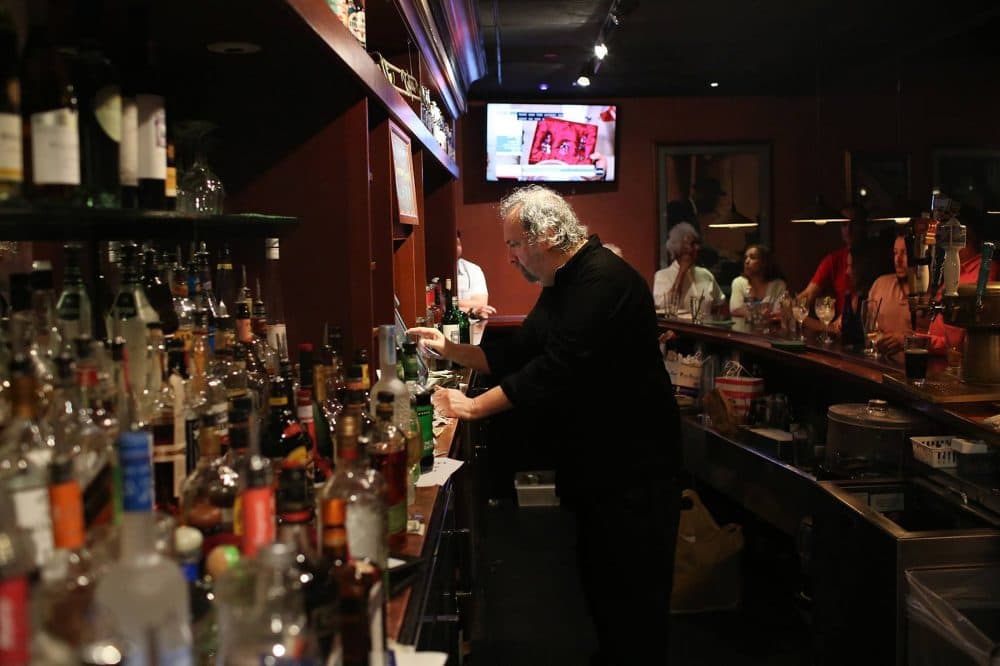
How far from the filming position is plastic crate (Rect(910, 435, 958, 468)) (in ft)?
9.19

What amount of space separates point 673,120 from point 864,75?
1.72 meters

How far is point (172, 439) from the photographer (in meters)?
1.43

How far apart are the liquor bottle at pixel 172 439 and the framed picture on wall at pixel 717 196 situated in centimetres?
758

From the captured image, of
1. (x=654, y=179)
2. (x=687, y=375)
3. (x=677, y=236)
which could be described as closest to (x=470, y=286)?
(x=687, y=375)

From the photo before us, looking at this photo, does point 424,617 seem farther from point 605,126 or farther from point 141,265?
point 605,126

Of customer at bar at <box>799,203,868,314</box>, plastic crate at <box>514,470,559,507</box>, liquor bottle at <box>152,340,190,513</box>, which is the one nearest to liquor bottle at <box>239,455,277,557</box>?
liquor bottle at <box>152,340,190,513</box>

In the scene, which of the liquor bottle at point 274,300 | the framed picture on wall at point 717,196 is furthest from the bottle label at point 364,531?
the framed picture on wall at point 717,196

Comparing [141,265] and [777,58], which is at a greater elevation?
[777,58]

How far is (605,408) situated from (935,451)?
102 cm

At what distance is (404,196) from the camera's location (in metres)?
2.94

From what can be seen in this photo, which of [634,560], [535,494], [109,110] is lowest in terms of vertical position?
[535,494]

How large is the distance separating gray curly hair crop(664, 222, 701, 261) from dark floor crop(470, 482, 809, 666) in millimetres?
3705

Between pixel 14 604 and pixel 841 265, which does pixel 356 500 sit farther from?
pixel 841 265

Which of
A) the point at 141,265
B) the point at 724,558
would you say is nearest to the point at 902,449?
the point at 724,558
